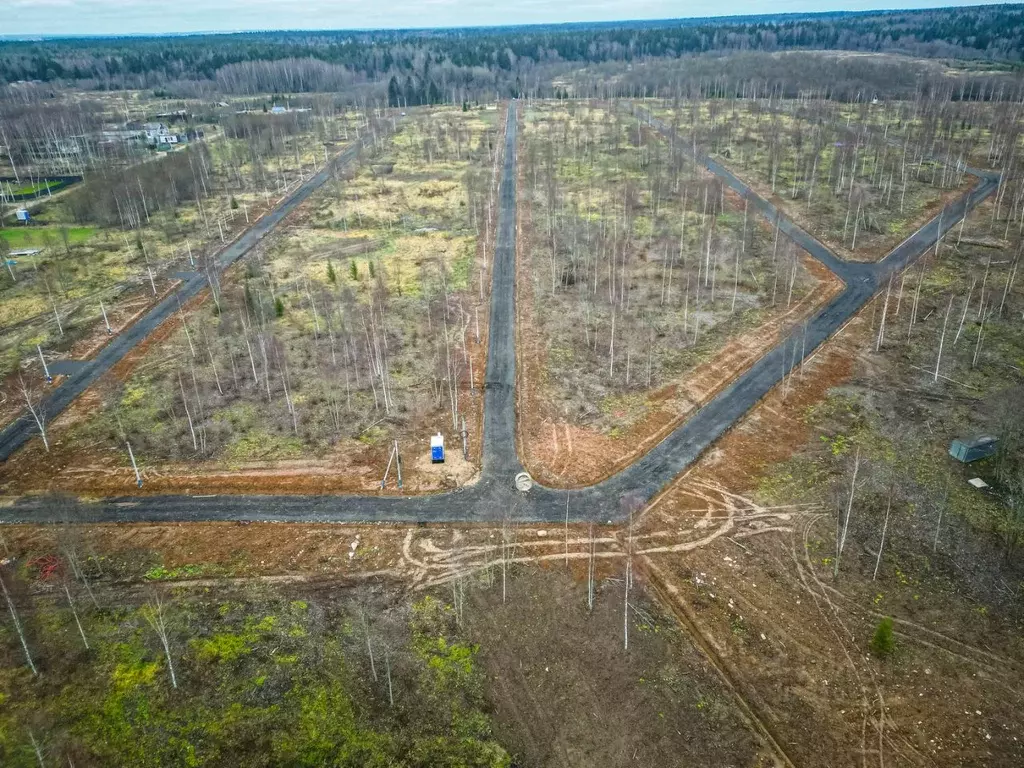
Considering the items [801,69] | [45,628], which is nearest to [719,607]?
[45,628]

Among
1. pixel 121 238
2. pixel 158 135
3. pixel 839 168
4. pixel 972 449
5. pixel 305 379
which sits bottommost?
pixel 972 449

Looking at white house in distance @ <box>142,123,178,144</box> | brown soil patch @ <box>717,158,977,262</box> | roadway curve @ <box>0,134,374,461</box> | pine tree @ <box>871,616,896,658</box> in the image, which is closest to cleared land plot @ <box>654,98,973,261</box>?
brown soil patch @ <box>717,158,977,262</box>

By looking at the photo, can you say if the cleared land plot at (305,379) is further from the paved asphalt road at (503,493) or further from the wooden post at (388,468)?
the paved asphalt road at (503,493)

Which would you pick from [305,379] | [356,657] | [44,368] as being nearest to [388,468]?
[356,657]

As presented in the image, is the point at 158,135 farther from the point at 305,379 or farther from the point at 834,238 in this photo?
the point at 834,238

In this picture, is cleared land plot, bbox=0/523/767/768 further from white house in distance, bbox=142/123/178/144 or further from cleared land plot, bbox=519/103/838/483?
white house in distance, bbox=142/123/178/144

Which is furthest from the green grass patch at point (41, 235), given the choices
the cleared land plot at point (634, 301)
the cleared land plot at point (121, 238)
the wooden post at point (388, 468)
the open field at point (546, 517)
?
the wooden post at point (388, 468)
